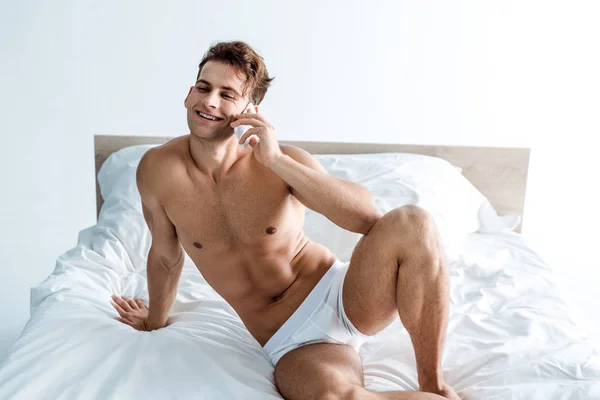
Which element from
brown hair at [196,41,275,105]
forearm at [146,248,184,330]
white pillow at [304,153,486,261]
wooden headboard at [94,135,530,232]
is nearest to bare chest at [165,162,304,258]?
forearm at [146,248,184,330]

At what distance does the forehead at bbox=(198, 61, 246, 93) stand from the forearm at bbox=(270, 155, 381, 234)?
0.24 meters

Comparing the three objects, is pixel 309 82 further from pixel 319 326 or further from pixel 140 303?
pixel 319 326

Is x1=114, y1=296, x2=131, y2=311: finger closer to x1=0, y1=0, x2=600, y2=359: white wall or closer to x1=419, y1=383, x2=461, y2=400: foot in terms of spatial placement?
x1=419, y1=383, x2=461, y2=400: foot

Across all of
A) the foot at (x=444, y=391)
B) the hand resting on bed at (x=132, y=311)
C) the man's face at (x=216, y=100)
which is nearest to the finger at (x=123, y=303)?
the hand resting on bed at (x=132, y=311)

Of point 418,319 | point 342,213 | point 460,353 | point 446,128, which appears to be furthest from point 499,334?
point 446,128

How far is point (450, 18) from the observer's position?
3283mm

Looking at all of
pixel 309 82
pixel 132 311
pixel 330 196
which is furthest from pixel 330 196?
pixel 309 82

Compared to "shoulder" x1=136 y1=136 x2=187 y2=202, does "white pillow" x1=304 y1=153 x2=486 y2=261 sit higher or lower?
lower

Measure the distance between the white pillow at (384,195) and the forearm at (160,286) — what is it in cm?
56

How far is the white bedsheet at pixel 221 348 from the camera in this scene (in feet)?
4.97

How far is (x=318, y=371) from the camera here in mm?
1574

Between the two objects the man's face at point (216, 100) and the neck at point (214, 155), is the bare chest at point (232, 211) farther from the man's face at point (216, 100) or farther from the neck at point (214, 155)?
the man's face at point (216, 100)

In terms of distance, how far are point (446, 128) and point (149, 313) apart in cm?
201

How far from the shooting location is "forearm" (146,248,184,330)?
189 cm
